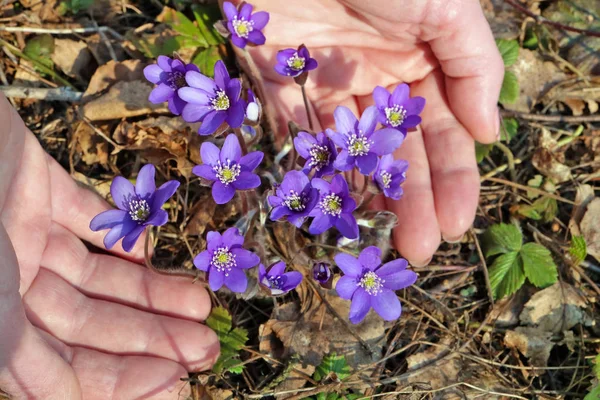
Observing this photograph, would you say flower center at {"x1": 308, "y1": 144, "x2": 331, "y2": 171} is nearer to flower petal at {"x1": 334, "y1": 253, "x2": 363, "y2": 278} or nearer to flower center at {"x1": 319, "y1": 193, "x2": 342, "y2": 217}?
flower center at {"x1": 319, "y1": 193, "x2": 342, "y2": 217}

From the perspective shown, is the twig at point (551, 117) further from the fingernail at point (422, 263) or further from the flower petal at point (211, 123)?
the flower petal at point (211, 123)

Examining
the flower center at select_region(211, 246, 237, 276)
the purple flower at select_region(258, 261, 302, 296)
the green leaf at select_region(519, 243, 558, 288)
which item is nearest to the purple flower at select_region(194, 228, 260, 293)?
the flower center at select_region(211, 246, 237, 276)

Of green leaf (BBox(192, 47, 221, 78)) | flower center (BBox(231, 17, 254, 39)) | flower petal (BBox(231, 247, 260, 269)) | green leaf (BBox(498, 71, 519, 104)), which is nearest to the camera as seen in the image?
flower petal (BBox(231, 247, 260, 269))

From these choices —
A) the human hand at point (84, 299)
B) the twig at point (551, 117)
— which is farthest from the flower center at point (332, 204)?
the twig at point (551, 117)

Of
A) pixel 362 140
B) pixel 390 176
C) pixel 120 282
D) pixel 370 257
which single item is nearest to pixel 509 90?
pixel 390 176

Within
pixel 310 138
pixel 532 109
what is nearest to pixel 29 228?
pixel 310 138
